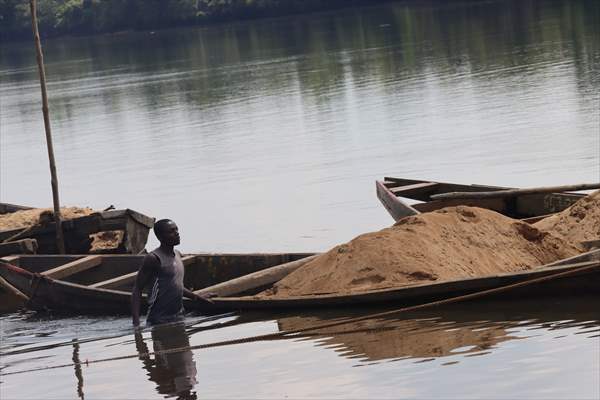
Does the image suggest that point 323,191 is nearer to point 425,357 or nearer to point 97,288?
point 97,288

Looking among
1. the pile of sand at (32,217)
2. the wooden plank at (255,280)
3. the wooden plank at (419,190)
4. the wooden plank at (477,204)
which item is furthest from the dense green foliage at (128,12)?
the wooden plank at (255,280)

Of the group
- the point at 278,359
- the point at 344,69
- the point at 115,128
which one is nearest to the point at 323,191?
the point at 278,359

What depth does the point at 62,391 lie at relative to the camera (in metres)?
12.3

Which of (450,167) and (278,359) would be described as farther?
(450,167)

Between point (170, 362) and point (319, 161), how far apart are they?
14925 mm

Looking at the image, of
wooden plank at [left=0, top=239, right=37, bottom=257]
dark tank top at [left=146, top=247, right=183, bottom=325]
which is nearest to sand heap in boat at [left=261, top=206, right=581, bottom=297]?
dark tank top at [left=146, top=247, right=183, bottom=325]

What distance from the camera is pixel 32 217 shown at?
18.4 metres

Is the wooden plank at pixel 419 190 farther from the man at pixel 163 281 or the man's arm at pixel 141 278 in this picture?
the man's arm at pixel 141 278

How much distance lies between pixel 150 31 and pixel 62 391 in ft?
343

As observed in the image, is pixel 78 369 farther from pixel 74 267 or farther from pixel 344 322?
pixel 74 267

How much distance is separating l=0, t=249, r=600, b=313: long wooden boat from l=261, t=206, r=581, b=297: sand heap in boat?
1.27 ft

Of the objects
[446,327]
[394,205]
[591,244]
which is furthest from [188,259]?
[591,244]

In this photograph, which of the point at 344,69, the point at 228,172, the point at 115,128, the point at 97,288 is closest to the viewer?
the point at 97,288

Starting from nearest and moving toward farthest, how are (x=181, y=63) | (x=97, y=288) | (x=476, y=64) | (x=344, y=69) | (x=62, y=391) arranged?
(x=62, y=391)
(x=97, y=288)
(x=476, y=64)
(x=344, y=69)
(x=181, y=63)
